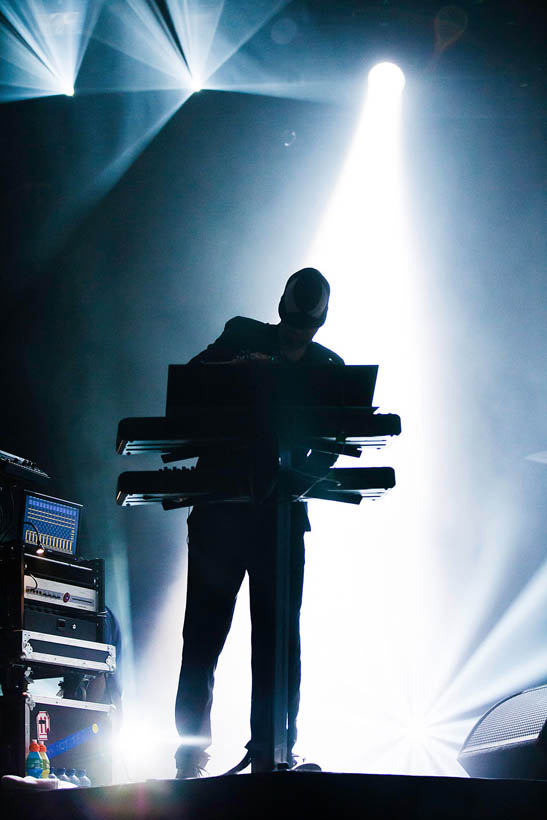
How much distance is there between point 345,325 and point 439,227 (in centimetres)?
A: 76

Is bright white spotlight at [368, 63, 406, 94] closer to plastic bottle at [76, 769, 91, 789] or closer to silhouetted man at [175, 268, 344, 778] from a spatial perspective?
silhouetted man at [175, 268, 344, 778]

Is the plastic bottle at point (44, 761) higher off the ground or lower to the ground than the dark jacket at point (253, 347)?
lower

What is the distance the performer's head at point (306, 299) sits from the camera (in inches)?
57.4

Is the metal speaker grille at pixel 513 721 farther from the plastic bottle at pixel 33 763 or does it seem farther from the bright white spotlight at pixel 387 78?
the bright white spotlight at pixel 387 78

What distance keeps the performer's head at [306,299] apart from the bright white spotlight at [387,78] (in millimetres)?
3132

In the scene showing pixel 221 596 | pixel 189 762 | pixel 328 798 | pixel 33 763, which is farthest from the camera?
pixel 33 763

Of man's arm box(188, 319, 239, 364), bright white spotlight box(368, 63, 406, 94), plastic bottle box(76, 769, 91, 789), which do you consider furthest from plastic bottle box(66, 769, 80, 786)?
bright white spotlight box(368, 63, 406, 94)

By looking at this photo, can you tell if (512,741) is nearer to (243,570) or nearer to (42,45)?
(243,570)

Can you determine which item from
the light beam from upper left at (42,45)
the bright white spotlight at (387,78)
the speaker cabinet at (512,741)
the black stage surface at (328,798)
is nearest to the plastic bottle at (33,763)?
the speaker cabinet at (512,741)

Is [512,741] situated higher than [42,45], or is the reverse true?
[42,45]

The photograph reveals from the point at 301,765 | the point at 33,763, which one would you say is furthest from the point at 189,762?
the point at 33,763

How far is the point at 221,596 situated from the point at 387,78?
3.45 m

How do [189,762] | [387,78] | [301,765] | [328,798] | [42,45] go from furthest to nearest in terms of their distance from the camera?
[387,78] → [42,45] → [189,762] → [301,765] → [328,798]

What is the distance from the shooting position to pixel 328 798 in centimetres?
95
